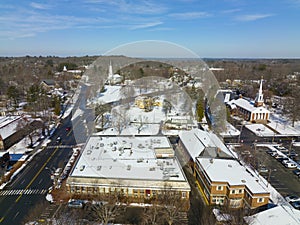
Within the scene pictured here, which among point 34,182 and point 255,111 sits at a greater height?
point 255,111

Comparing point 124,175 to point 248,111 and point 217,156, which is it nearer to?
point 217,156

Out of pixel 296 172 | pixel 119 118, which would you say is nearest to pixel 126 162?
pixel 119 118

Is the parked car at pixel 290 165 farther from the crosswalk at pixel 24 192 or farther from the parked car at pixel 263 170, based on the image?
the crosswalk at pixel 24 192

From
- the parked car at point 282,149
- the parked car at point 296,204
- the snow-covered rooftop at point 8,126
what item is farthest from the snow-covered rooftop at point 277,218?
the snow-covered rooftop at point 8,126

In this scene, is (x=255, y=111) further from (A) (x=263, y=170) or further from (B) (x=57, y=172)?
(B) (x=57, y=172)

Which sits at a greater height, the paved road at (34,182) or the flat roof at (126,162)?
the flat roof at (126,162)

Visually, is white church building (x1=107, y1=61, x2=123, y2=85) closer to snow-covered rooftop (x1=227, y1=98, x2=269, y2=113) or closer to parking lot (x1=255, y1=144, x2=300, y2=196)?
snow-covered rooftop (x1=227, y1=98, x2=269, y2=113)

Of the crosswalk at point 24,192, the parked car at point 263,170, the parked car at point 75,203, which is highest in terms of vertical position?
the parked car at point 75,203
